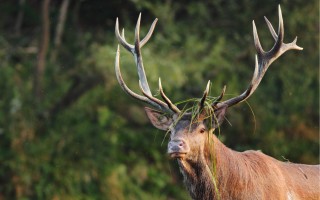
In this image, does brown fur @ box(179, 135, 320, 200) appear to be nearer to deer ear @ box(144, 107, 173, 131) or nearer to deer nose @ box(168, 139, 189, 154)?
deer nose @ box(168, 139, 189, 154)

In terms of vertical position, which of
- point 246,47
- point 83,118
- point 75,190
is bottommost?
point 75,190

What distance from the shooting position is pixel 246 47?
16359 millimetres

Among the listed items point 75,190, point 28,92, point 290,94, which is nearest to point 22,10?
point 28,92

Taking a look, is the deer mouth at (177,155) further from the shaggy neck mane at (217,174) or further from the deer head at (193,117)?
the shaggy neck mane at (217,174)

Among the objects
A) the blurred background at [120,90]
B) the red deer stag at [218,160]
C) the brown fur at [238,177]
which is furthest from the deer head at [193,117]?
the blurred background at [120,90]

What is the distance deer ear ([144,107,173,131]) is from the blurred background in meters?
6.61

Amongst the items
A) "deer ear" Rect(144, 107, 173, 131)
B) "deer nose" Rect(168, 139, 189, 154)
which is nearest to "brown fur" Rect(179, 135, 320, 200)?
"deer nose" Rect(168, 139, 189, 154)

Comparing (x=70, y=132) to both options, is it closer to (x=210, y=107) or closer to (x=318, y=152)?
(x=318, y=152)

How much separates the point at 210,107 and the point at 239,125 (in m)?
9.30

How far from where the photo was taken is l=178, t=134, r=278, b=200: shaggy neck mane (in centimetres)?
691

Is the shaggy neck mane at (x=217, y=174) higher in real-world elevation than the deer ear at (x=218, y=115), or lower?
lower

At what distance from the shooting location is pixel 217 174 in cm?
701

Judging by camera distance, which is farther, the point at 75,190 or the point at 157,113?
the point at 75,190

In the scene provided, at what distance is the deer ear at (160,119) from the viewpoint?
23.4ft
